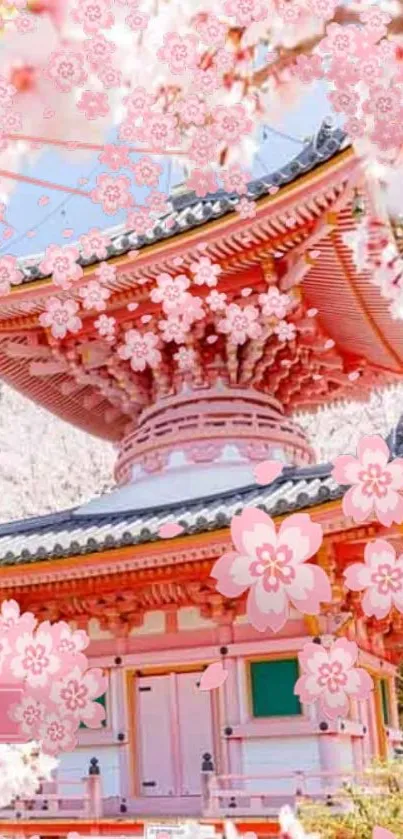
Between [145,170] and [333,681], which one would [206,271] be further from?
[333,681]

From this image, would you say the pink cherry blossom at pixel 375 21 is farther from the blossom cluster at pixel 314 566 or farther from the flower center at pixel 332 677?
the flower center at pixel 332 677

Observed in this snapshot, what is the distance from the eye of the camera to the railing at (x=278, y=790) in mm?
3059

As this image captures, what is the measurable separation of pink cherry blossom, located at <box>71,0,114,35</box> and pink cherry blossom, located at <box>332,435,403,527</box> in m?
0.97

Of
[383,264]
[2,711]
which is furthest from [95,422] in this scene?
[383,264]

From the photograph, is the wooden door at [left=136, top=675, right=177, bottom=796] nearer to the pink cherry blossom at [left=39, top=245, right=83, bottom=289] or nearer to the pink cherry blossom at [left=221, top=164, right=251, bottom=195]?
the pink cherry blossom at [left=39, top=245, right=83, bottom=289]

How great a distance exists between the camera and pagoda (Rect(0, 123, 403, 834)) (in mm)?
3154

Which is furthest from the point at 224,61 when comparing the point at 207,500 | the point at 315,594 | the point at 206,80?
the point at 207,500

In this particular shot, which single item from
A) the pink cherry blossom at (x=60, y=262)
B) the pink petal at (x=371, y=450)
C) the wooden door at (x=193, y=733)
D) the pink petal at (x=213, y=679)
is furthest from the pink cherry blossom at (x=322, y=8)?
the wooden door at (x=193, y=733)

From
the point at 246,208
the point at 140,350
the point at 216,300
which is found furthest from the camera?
the point at 140,350

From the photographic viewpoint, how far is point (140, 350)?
379 cm

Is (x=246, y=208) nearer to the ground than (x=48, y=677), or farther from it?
farther from it

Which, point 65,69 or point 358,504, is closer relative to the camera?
point 65,69

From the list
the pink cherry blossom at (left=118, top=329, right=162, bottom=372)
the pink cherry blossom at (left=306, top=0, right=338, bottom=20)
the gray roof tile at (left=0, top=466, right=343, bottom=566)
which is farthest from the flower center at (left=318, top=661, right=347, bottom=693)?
the pink cherry blossom at (left=118, top=329, right=162, bottom=372)

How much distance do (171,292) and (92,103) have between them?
3.97ft
